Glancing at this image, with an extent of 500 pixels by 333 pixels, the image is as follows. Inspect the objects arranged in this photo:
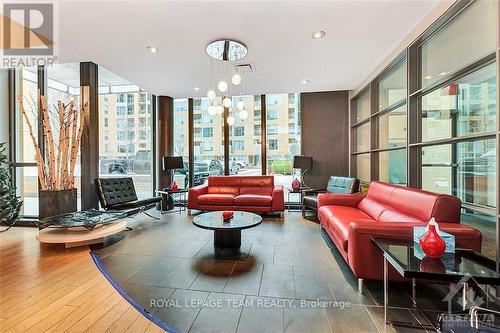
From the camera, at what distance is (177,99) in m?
6.64

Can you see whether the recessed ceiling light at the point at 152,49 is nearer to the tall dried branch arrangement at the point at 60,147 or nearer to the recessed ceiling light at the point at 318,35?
the tall dried branch arrangement at the point at 60,147

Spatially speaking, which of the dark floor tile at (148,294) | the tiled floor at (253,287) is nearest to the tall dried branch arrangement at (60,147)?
the tiled floor at (253,287)

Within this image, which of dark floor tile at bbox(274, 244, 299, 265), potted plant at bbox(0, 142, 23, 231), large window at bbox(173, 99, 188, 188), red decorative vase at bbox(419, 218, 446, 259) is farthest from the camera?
large window at bbox(173, 99, 188, 188)

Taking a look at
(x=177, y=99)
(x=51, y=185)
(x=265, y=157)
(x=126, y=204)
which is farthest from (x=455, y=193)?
(x=177, y=99)

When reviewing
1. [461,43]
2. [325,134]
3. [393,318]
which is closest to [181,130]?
[325,134]

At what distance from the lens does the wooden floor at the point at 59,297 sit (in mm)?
1787

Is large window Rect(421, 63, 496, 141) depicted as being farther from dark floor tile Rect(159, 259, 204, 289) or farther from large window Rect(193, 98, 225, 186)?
large window Rect(193, 98, 225, 186)

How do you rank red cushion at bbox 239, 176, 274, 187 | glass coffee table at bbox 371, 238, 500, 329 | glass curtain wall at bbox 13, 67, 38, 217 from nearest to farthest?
glass coffee table at bbox 371, 238, 500, 329
glass curtain wall at bbox 13, 67, 38, 217
red cushion at bbox 239, 176, 274, 187

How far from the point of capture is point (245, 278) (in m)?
2.45

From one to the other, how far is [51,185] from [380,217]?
4.84 m

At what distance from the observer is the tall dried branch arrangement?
147 inches

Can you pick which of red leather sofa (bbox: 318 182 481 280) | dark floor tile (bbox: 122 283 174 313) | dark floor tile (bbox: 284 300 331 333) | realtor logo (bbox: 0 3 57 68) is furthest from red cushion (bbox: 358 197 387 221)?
realtor logo (bbox: 0 3 57 68)

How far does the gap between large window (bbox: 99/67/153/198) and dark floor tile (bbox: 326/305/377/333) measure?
189 inches

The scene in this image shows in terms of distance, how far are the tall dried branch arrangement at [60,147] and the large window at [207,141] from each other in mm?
2980
